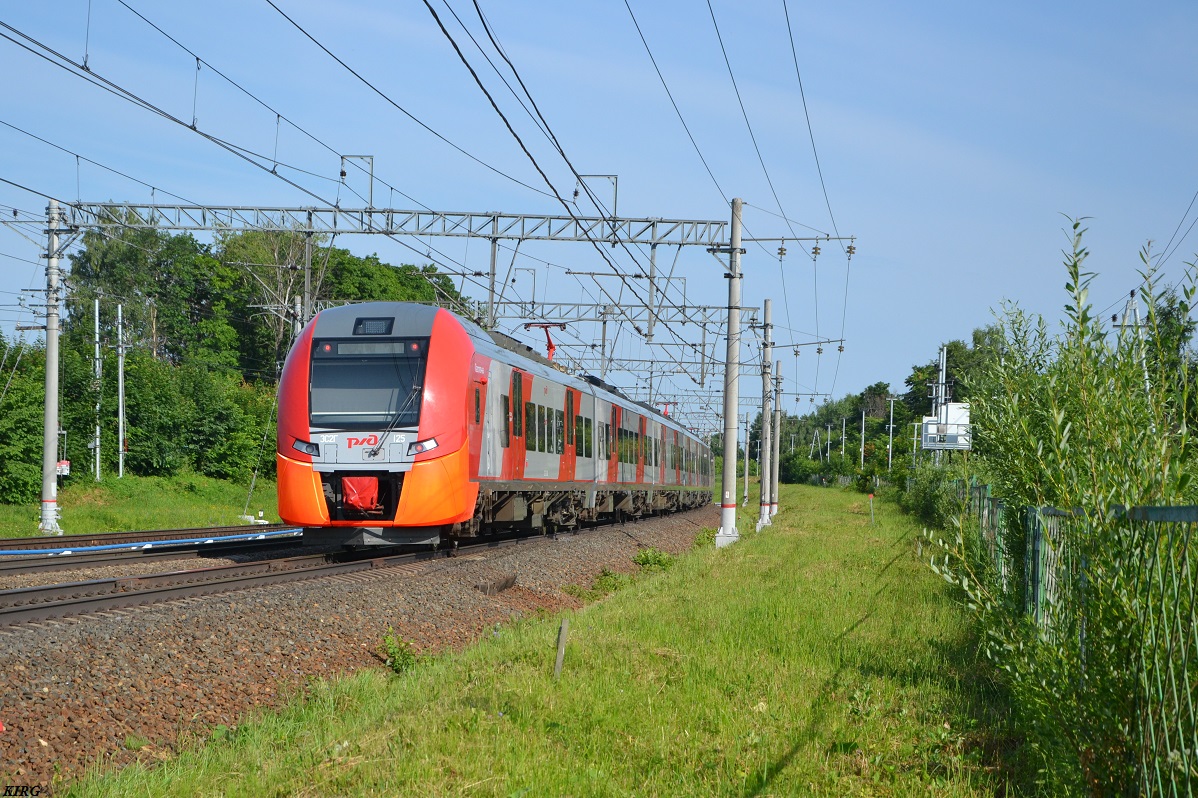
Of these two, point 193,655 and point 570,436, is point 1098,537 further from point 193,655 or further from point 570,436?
point 570,436

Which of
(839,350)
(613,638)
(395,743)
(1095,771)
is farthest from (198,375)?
(1095,771)

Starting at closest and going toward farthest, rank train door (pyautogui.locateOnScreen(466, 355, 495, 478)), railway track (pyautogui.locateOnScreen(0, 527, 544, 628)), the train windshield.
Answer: railway track (pyautogui.locateOnScreen(0, 527, 544, 628)), the train windshield, train door (pyautogui.locateOnScreen(466, 355, 495, 478))

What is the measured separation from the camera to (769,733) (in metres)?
6.16

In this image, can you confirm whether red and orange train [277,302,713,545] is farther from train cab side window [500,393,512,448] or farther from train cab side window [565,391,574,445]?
train cab side window [565,391,574,445]

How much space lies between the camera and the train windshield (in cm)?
1437

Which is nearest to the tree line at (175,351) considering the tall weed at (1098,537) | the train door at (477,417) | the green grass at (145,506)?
the green grass at (145,506)

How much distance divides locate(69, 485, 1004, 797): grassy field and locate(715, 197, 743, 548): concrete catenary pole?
492 inches

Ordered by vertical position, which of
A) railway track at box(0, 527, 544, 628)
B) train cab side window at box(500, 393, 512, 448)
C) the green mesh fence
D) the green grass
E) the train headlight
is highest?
train cab side window at box(500, 393, 512, 448)

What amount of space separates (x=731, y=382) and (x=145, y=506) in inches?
668

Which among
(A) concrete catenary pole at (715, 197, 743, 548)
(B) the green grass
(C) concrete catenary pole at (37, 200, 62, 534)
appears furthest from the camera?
(B) the green grass

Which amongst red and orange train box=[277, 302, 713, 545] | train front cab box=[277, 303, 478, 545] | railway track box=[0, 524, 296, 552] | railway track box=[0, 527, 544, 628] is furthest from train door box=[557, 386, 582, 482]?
train front cab box=[277, 303, 478, 545]

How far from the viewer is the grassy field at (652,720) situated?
17.8 feet

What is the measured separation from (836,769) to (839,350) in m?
35.2

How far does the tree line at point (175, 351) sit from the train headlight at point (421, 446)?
15.4ft
